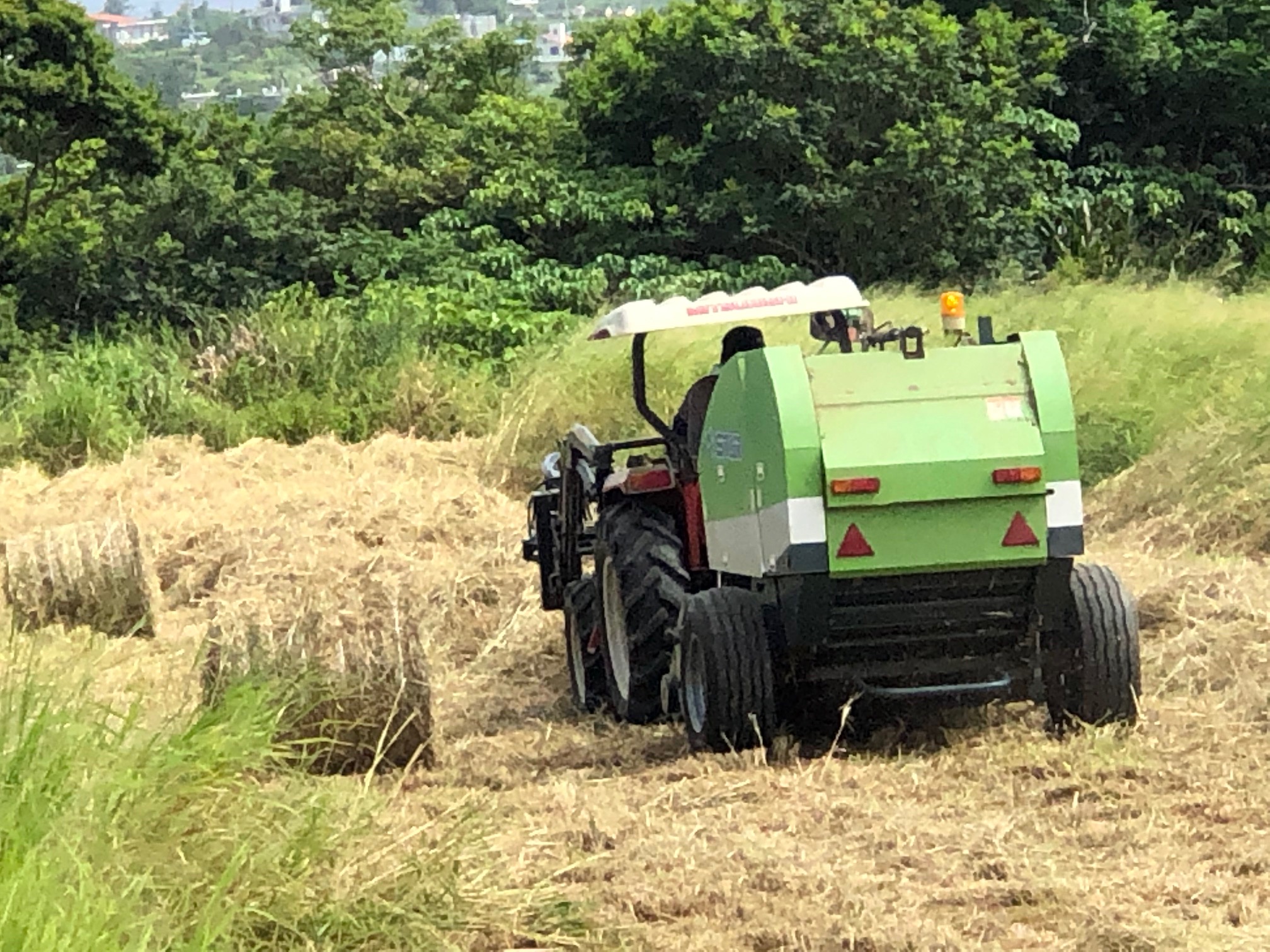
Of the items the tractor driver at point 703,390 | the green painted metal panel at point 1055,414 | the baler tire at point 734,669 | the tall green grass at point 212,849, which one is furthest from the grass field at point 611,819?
the tractor driver at point 703,390

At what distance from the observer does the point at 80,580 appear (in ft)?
33.0

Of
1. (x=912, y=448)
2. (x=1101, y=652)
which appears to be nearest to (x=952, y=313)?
(x=912, y=448)

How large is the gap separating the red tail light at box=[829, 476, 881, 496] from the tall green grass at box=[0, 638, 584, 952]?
1.67 m

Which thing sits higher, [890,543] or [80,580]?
[890,543]

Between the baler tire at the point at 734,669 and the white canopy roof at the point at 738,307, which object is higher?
the white canopy roof at the point at 738,307

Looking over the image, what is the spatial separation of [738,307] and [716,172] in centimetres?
1489

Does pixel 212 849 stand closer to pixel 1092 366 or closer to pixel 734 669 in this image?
pixel 734 669

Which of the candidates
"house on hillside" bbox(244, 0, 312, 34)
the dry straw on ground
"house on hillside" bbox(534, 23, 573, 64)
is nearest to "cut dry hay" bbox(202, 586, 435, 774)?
the dry straw on ground

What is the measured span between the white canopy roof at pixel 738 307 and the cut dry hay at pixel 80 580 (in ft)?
12.2

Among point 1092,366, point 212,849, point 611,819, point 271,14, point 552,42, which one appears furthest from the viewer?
point 271,14

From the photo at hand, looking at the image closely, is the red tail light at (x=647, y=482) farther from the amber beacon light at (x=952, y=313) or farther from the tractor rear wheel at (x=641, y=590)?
the amber beacon light at (x=952, y=313)

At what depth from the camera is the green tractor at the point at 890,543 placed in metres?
6.31

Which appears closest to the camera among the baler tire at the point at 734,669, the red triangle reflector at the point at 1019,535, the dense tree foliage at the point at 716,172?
the red triangle reflector at the point at 1019,535

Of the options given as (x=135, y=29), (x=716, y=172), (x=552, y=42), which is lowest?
(x=135, y=29)
